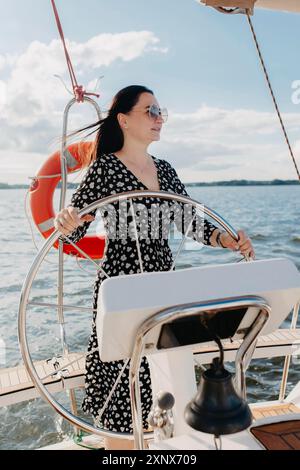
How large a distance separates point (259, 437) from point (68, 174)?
1425 millimetres

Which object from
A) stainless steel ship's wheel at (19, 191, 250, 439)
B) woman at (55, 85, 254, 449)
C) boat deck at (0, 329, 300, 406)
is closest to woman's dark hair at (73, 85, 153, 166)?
woman at (55, 85, 254, 449)

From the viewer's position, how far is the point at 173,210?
1.31m

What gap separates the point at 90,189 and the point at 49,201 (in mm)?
949

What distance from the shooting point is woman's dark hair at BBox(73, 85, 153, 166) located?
4.28 ft

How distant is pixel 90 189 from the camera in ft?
3.95

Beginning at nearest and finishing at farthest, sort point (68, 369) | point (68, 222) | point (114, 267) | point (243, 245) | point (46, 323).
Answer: point (68, 222) < point (243, 245) < point (114, 267) < point (68, 369) < point (46, 323)

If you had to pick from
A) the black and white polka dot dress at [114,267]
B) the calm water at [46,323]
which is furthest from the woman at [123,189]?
the calm water at [46,323]

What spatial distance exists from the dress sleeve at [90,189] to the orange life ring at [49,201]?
0.74 m

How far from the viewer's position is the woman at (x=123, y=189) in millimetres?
1224

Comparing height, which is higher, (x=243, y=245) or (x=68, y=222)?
(x=68, y=222)

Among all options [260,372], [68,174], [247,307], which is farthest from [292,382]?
[247,307]

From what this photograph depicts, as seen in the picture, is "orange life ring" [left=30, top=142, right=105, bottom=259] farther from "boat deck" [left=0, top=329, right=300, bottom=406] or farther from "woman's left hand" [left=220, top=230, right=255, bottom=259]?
"woman's left hand" [left=220, top=230, right=255, bottom=259]

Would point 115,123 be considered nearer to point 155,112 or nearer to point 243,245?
point 155,112

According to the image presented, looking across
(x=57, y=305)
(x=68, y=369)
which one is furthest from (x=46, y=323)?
(x=57, y=305)
